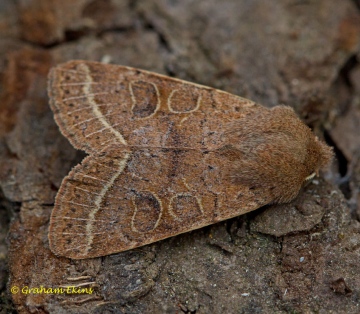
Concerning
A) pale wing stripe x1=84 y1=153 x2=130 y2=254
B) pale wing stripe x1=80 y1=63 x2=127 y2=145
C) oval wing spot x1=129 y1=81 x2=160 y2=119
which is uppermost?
oval wing spot x1=129 y1=81 x2=160 y2=119

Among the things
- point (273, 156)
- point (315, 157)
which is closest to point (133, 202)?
point (273, 156)

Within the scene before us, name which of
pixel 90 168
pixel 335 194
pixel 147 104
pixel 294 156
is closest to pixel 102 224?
pixel 90 168

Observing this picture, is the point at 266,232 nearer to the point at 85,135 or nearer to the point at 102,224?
the point at 102,224

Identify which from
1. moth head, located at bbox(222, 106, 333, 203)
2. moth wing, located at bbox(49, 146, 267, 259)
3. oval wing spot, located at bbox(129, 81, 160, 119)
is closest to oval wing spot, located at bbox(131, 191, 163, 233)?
moth wing, located at bbox(49, 146, 267, 259)

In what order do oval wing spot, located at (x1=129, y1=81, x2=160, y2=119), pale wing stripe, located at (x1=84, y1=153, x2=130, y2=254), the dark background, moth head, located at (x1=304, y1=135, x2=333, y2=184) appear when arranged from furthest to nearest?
oval wing spot, located at (x1=129, y1=81, x2=160, y2=119)
moth head, located at (x1=304, y1=135, x2=333, y2=184)
pale wing stripe, located at (x1=84, y1=153, x2=130, y2=254)
the dark background

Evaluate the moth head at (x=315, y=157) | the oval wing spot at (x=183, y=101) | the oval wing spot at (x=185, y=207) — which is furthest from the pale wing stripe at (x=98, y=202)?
the moth head at (x=315, y=157)

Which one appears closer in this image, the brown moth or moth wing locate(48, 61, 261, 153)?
the brown moth

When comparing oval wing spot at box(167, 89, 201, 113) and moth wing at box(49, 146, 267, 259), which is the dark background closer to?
moth wing at box(49, 146, 267, 259)

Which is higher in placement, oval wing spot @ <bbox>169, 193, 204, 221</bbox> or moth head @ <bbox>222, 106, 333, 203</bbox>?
moth head @ <bbox>222, 106, 333, 203</bbox>
